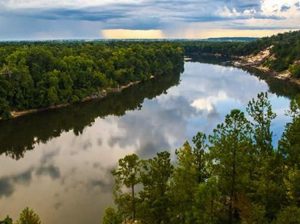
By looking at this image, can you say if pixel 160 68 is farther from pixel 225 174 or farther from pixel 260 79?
pixel 225 174

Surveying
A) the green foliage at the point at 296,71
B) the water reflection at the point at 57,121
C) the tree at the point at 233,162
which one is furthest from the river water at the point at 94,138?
the tree at the point at 233,162

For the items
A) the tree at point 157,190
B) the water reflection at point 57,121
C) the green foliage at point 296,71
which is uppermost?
the tree at point 157,190

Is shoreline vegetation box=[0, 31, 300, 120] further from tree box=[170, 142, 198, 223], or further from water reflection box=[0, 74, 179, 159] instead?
tree box=[170, 142, 198, 223]

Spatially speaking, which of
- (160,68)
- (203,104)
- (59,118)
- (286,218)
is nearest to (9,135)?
(59,118)

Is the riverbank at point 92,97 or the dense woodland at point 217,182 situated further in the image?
the riverbank at point 92,97

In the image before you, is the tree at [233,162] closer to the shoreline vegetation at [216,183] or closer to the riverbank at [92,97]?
the shoreline vegetation at [216,183]

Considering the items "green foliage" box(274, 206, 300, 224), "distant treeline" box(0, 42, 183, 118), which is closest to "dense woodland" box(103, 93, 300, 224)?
"green foliage" box(274, 206, 300, 224)

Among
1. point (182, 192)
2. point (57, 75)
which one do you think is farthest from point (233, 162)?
point (57, 75)

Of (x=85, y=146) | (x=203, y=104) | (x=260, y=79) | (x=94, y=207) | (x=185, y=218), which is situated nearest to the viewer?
(x=185, y=218)
